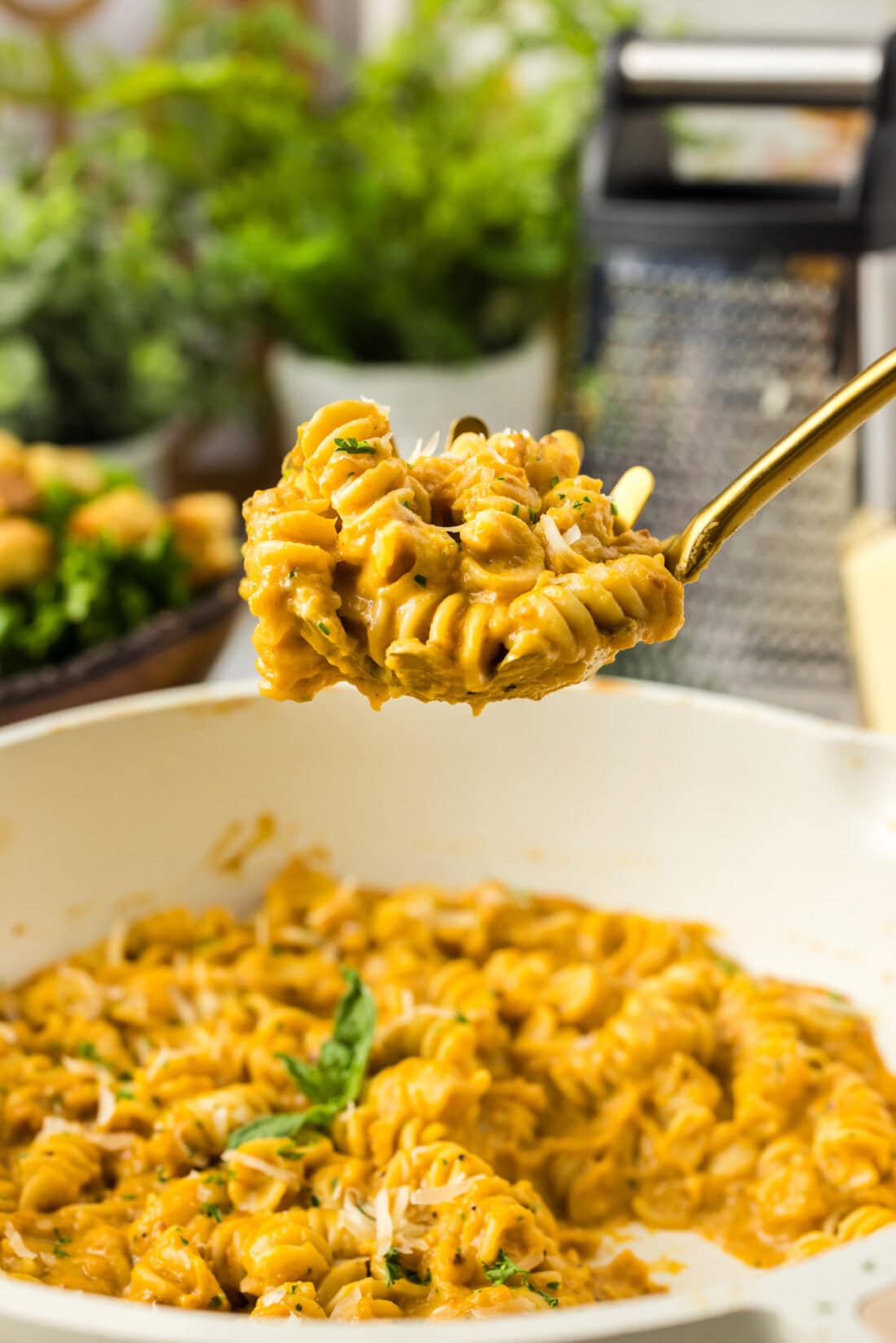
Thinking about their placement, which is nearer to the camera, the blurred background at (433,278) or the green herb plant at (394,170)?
the blurred background at (433,278)

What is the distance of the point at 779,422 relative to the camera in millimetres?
2414

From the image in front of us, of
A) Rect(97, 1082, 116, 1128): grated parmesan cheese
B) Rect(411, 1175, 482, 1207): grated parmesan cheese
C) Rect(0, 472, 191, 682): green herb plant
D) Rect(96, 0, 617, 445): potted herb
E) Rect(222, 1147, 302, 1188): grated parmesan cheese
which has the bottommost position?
Rect(97, 1082, 116, 1128): grated parmesan cheese

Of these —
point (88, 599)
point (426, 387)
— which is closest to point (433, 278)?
point (426, 387)

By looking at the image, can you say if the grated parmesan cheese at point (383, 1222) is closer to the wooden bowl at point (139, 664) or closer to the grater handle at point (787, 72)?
the wooden bowl at point (139, 664)

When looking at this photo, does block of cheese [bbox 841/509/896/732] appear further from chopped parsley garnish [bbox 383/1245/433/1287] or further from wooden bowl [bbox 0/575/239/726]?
chopped parsley garnish [bbox 383/1245/433/1287]

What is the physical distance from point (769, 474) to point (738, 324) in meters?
1.30

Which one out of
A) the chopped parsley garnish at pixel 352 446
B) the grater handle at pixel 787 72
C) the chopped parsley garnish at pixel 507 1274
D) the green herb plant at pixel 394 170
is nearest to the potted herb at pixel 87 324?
the green herb plant at pixel 394 170

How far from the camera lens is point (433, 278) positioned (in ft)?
10.6

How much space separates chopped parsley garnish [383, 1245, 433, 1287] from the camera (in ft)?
4.17

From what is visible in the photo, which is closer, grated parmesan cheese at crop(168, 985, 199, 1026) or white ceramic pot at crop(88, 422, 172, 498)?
grated parmesan cheese at crop(168, 985, 199, 1026)

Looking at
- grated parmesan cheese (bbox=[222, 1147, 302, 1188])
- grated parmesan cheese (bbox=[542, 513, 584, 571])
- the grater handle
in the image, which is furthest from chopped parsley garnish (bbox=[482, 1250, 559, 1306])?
the grater handle

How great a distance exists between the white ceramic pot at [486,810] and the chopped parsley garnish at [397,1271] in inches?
24.9

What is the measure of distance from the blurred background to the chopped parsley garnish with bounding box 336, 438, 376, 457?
99 cm

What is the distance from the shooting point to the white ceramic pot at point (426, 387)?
3.09 metres
